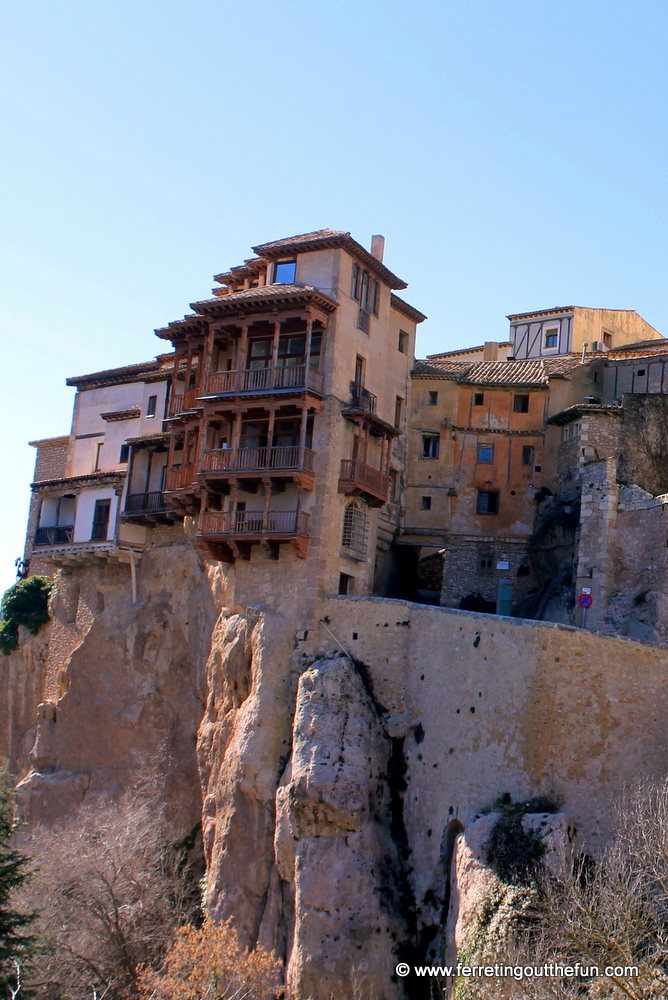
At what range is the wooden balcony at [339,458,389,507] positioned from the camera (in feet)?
155

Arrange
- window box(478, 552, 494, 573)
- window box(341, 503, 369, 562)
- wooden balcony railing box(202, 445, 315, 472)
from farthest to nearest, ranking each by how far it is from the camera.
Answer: window box(478, 552, 494, 573) → window box(341, 503, 369, 562) → wooden balcony railing box(202, 445, 315, 472)

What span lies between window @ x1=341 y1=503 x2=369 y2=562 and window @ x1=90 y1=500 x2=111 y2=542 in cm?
1169

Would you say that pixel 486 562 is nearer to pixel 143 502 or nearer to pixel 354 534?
pixel 354 534

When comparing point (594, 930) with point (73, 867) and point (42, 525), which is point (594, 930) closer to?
point (73, 867)

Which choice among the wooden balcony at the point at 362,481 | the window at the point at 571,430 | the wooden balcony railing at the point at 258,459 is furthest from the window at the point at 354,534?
the window at the point at 571,430

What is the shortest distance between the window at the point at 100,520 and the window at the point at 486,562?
1570 centimetres

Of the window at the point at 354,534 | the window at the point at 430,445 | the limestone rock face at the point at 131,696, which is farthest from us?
the window at the point at 430,445

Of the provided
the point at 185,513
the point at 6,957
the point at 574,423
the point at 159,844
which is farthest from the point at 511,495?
the point at 6,957

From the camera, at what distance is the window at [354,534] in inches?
1882

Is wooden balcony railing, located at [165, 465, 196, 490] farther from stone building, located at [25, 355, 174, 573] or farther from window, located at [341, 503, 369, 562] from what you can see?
window, located at [341, 503, 369, 562]

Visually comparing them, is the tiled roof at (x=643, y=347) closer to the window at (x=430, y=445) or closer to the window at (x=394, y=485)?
the window at (x=430, y=445)

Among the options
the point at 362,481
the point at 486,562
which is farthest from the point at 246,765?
the point at 486,562

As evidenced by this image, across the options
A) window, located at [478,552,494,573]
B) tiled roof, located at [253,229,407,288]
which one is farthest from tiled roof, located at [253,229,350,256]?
window, located at [478,552,494,573]

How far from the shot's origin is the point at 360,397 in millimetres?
49344
